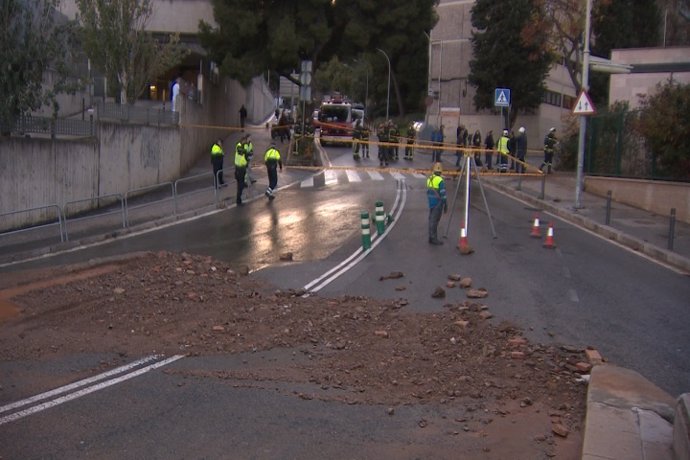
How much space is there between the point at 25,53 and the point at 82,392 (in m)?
14.8

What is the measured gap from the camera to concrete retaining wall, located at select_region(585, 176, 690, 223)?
21.5 metres

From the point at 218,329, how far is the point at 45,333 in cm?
210

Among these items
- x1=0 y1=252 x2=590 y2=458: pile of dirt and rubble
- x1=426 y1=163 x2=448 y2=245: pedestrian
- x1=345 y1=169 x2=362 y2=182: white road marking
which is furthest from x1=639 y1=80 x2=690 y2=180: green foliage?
x1=0 y1=252 x2=590 y2=458: pile of dirt and rubble

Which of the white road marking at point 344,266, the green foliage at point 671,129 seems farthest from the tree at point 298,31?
the white road marking at point 344,266

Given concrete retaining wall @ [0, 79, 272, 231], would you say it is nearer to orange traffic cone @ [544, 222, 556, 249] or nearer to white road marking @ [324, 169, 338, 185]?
white road marking @ [324, 169, 338, 185]

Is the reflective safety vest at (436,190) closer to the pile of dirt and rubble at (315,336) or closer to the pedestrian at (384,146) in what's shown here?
the pile of dirt and rubble at (315,336)

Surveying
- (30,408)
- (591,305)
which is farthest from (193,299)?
(591,305)

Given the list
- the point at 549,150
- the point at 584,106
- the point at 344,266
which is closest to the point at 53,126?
the point at 344,266

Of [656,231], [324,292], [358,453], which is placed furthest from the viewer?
[656,231]

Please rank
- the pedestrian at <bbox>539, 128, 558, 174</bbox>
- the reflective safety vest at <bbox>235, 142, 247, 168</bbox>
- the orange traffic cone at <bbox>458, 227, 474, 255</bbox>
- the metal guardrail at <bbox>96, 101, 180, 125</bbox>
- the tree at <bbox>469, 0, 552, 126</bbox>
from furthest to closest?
the tree at <bbox>469, 0, 552, 126</bbox> < the pedestrian at <bbox>539, 128, 558, 174</bbox> < the metal guardrail at <bbox>96, 101, 180, 125</bbox> < the reflective safety vest at <bbox>235, 142, 247, 168</bbox> < the orange traffic cone at <bbox>458, 227, 474, 255</bbox>

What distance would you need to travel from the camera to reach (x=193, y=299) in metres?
10.9

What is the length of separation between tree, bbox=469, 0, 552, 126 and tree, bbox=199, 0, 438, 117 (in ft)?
28.4

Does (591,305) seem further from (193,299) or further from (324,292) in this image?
(193,299)

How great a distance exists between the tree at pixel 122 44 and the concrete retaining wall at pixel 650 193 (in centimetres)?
1695
